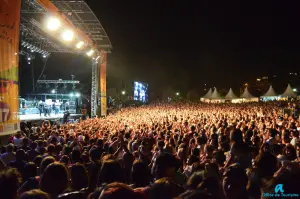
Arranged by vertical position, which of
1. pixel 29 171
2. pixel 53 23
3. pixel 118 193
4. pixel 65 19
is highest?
pixel 65 19

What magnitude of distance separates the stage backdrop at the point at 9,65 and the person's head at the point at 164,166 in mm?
7118

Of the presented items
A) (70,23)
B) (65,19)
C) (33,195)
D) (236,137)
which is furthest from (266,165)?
(70,23)

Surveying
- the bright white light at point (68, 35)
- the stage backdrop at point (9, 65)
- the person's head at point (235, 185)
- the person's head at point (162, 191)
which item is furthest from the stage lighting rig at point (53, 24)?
the person's head at point (162, 191)

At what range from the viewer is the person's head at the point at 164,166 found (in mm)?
3449

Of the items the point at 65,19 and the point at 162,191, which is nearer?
the point at 162,191

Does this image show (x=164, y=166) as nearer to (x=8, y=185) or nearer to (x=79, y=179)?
(x=79, y=179)

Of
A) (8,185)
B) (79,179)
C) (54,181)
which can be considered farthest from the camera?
(79,179)

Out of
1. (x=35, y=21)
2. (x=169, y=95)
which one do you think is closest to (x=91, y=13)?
(x=35, y=21)

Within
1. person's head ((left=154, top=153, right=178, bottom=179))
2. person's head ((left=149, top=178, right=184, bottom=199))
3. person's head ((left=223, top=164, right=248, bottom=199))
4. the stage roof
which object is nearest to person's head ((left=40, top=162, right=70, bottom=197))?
person's head ((left=154, top=153, right=178, bottom=179))

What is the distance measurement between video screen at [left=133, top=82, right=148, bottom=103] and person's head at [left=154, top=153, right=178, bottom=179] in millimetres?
62863

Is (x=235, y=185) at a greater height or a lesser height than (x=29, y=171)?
greater

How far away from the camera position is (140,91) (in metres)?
73.1

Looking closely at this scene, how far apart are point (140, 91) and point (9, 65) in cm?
6393

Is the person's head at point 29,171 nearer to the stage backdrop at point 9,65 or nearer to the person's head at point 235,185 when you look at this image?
the person's head at point 235,185
